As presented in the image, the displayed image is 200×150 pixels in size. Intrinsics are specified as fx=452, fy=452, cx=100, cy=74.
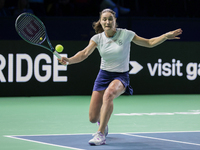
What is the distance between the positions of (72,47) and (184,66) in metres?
2.95

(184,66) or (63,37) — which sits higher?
(63,37)

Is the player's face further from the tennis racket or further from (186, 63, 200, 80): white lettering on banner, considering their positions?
(186, 63, 200, 80): white lettering on banner

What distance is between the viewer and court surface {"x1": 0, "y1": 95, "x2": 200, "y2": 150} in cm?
577

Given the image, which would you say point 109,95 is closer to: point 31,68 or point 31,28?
point 31,28

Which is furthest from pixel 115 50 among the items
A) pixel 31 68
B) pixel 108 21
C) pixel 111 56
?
pixel 31 68

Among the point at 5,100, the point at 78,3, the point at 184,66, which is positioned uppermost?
the point at 78,3

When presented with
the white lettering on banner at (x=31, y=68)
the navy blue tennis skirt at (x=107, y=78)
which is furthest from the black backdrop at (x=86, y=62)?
the navy blue tennis skirt at (x=107, y=78)

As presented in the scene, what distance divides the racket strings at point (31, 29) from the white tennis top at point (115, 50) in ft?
2.74

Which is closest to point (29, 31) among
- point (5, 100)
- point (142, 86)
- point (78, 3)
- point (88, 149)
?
point (88, 149)

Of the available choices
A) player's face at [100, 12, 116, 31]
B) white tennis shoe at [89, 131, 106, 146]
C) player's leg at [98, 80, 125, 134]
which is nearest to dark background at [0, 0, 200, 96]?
Answer: player's face at [100, 12, 116, 31]

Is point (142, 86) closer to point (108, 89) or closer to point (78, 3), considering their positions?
point (78, 3)

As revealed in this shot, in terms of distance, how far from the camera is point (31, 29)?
6.42 metres

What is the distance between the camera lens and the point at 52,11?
40.8 ft

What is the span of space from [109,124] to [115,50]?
1.81 metres
